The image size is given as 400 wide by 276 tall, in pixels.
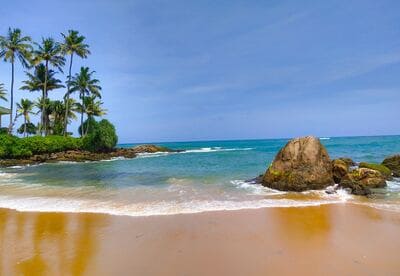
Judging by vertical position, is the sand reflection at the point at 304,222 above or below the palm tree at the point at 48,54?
below

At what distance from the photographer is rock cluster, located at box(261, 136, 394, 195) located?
45.2 ft

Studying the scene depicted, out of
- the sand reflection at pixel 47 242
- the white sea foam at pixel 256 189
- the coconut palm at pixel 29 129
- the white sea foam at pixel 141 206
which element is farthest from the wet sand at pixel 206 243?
the coconut palm at pixel 29 129

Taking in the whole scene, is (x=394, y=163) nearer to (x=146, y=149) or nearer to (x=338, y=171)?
(x=338, y=171)

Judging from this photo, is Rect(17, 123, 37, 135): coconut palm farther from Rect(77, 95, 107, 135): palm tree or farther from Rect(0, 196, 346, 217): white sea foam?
Rect(0, 196, 346, 217): white sea foam

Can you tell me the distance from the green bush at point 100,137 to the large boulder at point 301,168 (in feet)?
127

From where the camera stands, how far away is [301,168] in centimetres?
1412

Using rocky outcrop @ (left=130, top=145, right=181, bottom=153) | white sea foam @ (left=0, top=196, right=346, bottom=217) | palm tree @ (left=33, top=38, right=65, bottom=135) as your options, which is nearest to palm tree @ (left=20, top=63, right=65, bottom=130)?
palm tree @ (left=33, top=38, right=65, bottom=135)

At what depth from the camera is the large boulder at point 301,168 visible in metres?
13.8

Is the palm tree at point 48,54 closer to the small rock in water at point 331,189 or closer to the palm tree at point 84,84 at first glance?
the palm tree at point 84,84

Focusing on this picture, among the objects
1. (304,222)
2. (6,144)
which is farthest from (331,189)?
(6,144)

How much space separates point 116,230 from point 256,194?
23.1ft

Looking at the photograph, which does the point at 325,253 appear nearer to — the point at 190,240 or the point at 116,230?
the point at 190,240

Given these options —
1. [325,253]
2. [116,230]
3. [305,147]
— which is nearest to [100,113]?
[305,147]

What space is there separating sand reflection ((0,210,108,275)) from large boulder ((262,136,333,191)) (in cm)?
858
